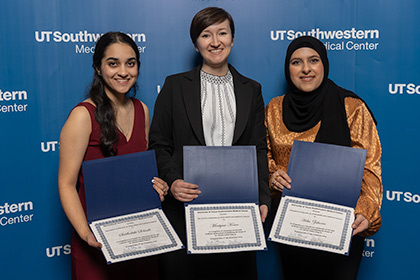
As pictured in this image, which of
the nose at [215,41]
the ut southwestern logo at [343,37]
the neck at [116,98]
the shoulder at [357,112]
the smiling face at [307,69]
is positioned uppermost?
the ut southwestern logo at [343,37]

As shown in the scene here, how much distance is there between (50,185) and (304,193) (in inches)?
65.4

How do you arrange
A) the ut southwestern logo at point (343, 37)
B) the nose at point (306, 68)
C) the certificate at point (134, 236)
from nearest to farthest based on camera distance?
the certificate at point (134, 236), the nose at point (306, 68), the ut southwestern logo at point (343, 37)

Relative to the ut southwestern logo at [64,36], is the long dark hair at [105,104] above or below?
below

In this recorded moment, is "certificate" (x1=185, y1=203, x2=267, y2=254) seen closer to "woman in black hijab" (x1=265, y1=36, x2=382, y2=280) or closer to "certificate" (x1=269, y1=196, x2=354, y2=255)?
"certificate" (x1=269, y1=196, x2=354, y2=255)

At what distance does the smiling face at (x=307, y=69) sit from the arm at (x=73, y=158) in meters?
1.13

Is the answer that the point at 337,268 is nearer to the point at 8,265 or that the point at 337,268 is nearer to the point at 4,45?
the point at 8,265

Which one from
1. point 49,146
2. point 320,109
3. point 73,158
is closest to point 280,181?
point 320,109

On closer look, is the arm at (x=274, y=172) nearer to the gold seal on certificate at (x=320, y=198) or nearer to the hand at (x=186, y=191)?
the gold seal on certificate at (x=320, y=198)

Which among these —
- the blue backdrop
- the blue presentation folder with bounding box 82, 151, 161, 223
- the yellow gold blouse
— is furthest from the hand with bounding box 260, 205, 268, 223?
the blue backdrop

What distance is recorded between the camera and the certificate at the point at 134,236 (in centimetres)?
150

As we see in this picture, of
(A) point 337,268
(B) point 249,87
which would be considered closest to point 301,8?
(B) point 249,87

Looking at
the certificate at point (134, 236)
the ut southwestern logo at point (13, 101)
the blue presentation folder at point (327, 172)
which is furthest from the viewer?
the ut southwestern logo at point (13, 101)

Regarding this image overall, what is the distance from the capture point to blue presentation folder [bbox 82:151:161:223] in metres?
1.67

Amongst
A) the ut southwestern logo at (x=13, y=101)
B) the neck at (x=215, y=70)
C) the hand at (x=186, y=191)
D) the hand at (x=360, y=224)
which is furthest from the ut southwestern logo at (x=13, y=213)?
the hand at (x=360, y=224)
